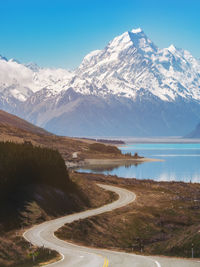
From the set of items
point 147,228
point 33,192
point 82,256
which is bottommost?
point 147,228

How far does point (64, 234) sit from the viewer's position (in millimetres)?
60250

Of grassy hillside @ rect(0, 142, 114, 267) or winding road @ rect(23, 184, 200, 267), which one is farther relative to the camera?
grassy hillside @ rect(0, 142, 114, 267)

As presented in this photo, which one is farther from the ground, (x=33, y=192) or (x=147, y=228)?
(x=33, y=192)

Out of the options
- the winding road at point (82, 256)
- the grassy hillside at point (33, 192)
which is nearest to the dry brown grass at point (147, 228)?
the winding road at point (82, 256)

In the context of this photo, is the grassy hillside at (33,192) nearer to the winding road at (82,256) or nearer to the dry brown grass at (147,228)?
the winding road at (82,256)

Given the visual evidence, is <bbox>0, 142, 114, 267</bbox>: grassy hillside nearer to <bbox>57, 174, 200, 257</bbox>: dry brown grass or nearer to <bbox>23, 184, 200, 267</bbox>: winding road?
<bbox>23, 184, 200, 267</bbox>: winding road

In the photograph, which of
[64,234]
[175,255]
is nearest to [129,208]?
[64,234]

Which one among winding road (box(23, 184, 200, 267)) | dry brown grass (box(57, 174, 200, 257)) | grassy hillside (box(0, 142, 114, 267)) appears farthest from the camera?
grassy hillside (box(0, 142, 114, 267))

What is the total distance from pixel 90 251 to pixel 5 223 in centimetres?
1776

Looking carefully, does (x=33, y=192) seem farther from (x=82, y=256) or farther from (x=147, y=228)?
(x=82, y=256)

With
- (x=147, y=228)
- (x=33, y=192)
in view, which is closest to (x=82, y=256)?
(x=147, y=228)

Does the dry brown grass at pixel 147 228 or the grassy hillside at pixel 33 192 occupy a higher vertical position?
the grassy hillside at pixel 33 192

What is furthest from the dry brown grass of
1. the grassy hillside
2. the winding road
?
the grassy hillside

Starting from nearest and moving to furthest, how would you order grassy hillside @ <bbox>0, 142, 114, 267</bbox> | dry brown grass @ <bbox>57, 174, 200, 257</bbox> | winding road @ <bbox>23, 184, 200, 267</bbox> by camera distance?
winding road @ <bbox>23, 184, 200, 267</bbox> → dry brown grass @ <bbox>57, 174, 200, 257</bbox> → grassy hillside @ <bbox>0, 142, 114, 267</bbox>
